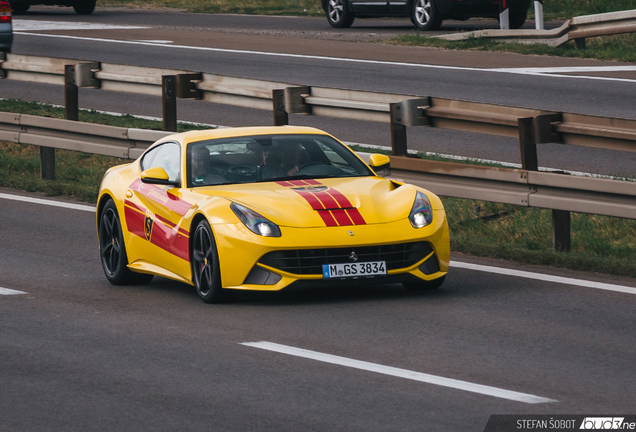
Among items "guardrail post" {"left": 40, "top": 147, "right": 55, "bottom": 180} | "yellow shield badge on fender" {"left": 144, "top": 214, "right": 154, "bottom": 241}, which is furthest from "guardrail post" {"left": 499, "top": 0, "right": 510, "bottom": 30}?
"yellow shield badge on fender" {"left": 144, "top": 214, "right": 154, "bottom": 241}

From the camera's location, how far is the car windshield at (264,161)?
9.61 meters

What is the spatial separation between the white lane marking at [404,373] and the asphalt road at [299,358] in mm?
64

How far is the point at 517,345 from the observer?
24.7 feet

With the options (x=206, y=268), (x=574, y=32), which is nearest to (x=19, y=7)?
(x=574, y=32)

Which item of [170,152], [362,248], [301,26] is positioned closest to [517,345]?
[362,248]

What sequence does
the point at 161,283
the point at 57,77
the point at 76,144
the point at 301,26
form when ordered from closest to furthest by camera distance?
the point at 161,283 < the point at 76,144 < the point at 57,77 < the point at 301,26

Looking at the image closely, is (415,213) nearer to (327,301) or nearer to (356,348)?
(327,301)

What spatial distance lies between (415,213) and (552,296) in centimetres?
113

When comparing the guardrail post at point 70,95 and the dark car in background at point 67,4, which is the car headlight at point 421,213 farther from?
the dark car in background at point 67,4

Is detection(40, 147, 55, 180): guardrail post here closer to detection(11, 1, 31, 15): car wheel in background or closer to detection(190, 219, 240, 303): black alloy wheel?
detection(190, 219, 240, 303): black alloy wheel

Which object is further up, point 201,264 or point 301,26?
point 301,26

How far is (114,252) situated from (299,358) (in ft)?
11.0

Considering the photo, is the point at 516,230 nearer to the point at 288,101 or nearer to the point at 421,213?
the point at 288,101

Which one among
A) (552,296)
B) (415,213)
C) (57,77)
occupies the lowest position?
(552,296)
